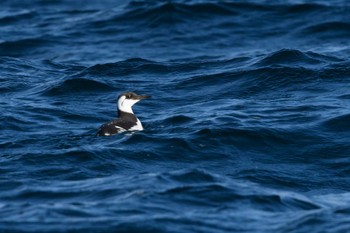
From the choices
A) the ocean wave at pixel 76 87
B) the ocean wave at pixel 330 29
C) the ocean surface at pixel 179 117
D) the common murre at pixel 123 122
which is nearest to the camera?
the ocean surface at pixel 179 117

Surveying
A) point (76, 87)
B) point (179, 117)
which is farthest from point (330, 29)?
point (179, 117)

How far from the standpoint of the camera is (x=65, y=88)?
710 inches

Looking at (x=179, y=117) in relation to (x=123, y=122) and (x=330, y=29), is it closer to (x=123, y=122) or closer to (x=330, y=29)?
(x=123, y=122)

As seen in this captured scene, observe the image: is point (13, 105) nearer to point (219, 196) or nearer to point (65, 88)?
point (65, 88)

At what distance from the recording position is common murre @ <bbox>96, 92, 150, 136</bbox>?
559 inches

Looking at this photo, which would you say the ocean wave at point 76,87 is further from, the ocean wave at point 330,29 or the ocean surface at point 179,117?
the ocean wave at point 330,29

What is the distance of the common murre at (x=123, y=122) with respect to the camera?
14211 millimetres

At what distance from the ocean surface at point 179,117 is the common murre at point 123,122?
0.17 m

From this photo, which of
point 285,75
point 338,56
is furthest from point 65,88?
point 338,56

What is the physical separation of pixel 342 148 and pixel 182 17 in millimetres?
10929

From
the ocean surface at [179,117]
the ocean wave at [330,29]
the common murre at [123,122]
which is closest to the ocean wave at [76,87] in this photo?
the ocean surface at [179,117]

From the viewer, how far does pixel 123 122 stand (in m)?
14.6

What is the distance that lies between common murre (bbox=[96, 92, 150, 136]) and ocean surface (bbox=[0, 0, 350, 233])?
0.56 feet

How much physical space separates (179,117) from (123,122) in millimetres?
1311
